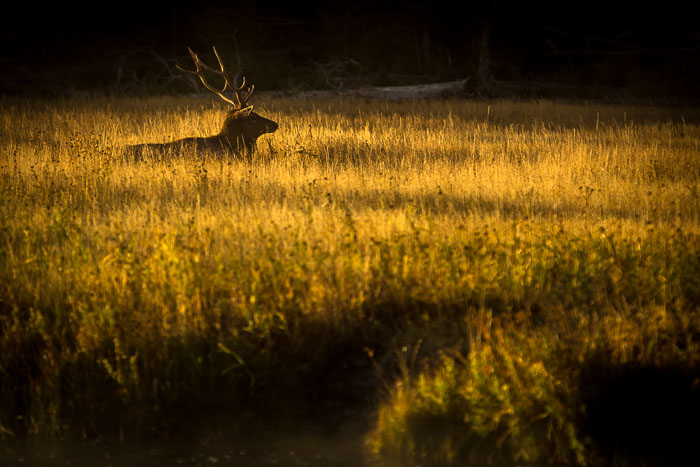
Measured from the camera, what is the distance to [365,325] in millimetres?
5352

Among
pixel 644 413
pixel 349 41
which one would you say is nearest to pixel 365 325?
pixel 644 413

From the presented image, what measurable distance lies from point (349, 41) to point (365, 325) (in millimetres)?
28052

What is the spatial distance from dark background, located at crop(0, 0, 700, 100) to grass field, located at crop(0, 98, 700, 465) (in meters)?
19.8

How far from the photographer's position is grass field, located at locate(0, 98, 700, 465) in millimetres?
4574

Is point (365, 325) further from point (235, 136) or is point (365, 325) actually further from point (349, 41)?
point (349, 41)

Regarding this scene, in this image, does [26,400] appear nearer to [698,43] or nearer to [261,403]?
[261,403]

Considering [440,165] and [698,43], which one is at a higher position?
[698,43]

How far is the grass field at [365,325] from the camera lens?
4.57 meters

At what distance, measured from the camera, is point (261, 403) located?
4.86 meters

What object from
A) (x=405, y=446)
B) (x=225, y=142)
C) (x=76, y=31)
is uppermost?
(x=76, y=31)

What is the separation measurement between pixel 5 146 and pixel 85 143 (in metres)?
1.29

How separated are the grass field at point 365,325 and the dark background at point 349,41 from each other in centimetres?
1975

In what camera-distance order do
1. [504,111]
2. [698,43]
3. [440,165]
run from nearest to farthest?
[440,165] → [504,111] → [698,43]

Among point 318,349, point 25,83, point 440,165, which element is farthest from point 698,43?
point 318,349
